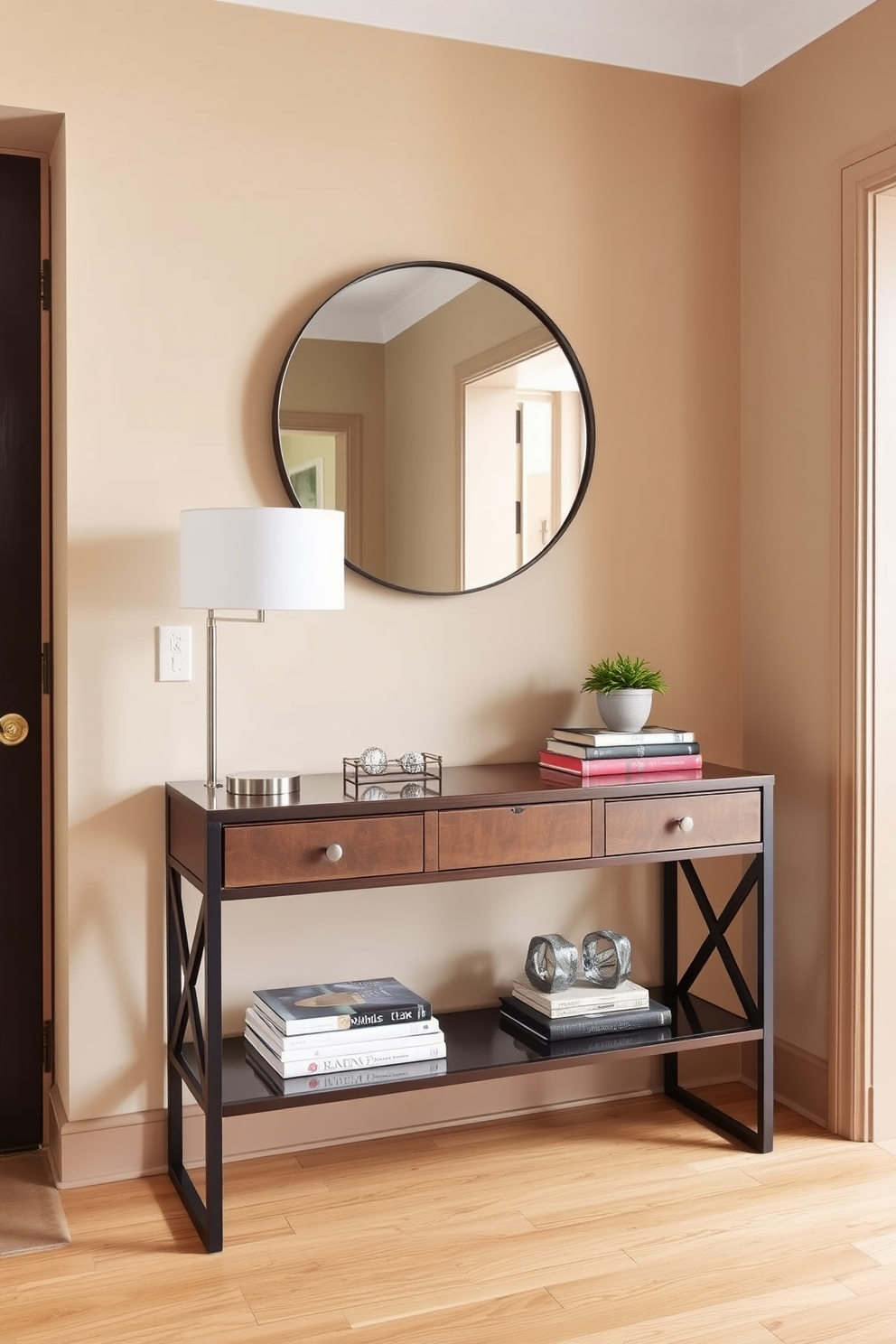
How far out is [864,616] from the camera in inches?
111

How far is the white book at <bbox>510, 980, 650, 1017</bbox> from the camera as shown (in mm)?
2717

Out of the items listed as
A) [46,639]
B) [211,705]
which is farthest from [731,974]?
[46,639]

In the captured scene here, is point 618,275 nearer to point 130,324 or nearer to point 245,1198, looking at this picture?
Answer: point 130,324

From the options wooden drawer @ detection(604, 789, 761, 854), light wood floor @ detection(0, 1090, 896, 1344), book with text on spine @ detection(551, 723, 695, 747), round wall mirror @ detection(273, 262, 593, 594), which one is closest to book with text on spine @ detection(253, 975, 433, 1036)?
light wood floor @ detection(0, 1090, 896, 1344)

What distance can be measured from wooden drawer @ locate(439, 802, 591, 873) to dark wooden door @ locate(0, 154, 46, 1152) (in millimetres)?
1009

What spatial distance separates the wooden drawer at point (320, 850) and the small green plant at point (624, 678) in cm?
67

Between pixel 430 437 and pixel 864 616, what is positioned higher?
pixel 430 437

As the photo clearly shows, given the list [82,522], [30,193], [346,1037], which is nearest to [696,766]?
[346,1037]

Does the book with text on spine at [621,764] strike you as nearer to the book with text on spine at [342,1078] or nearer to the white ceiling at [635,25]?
the book with text on spine at [342,1078]

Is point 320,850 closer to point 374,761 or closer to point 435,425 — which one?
point 374,761

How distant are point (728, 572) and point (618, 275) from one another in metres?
0.81

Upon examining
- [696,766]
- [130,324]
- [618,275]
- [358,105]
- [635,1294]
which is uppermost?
[358,105]

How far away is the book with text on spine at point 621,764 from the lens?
271cm

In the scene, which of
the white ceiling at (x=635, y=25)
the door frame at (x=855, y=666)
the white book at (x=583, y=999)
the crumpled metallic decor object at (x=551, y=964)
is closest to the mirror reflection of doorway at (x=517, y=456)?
the door frame at (x=855, y=666)
